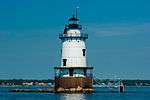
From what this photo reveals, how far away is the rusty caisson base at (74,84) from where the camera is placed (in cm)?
13716

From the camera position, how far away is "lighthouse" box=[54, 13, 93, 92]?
13800 cm

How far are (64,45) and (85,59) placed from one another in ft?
15.9

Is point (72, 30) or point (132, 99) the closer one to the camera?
point (132, 99)

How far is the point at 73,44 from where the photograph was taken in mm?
138375

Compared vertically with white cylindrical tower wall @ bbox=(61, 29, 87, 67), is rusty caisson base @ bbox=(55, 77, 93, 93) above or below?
→ below

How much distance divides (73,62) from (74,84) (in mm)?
4228

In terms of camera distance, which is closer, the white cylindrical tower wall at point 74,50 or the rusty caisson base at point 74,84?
the rusty caisson base at point 74,84

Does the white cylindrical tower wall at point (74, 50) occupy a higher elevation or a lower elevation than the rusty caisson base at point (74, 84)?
higher

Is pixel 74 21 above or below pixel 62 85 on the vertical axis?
above

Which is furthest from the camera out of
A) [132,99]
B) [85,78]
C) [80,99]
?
[85,78]

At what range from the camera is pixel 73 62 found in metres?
138

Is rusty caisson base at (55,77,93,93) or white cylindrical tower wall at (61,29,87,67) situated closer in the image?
rusty caisson base at (55,77,93,93)

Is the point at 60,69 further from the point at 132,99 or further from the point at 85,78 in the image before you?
the point at 132,99

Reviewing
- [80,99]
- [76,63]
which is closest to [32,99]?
[80,99]
